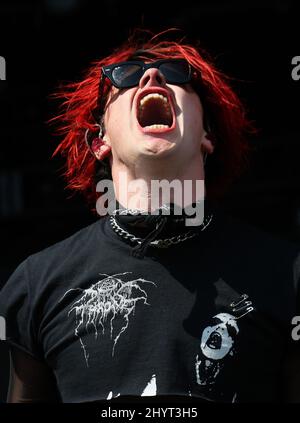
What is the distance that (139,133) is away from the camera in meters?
2.00

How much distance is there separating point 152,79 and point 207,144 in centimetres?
21

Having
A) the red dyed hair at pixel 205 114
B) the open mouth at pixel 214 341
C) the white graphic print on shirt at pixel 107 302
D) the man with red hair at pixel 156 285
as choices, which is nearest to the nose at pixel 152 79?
the man with red hair at pixel 156 285

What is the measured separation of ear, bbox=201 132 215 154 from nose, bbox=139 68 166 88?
172mm

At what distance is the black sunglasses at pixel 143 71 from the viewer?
2061 mm

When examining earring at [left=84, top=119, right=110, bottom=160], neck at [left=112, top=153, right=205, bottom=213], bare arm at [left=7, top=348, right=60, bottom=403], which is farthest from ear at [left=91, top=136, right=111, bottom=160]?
bare arm at [left=7, top=348, right=60, bottom=403]

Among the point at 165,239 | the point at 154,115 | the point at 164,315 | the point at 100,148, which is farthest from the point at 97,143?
the point at 164,315

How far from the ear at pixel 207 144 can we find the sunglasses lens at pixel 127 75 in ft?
0.69

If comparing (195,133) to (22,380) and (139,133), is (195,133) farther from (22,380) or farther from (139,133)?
(22,380)

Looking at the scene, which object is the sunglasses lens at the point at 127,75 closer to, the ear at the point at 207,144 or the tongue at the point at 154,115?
the tongue at the point at 154,115

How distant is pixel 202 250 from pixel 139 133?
29cm

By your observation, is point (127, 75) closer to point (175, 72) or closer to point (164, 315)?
point (175, 72)

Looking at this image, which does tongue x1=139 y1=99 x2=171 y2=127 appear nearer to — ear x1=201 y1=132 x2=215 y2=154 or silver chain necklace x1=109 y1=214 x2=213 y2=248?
ear x1=201 y1=132 x2=215 y2=154

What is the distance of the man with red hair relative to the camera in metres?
1.90
